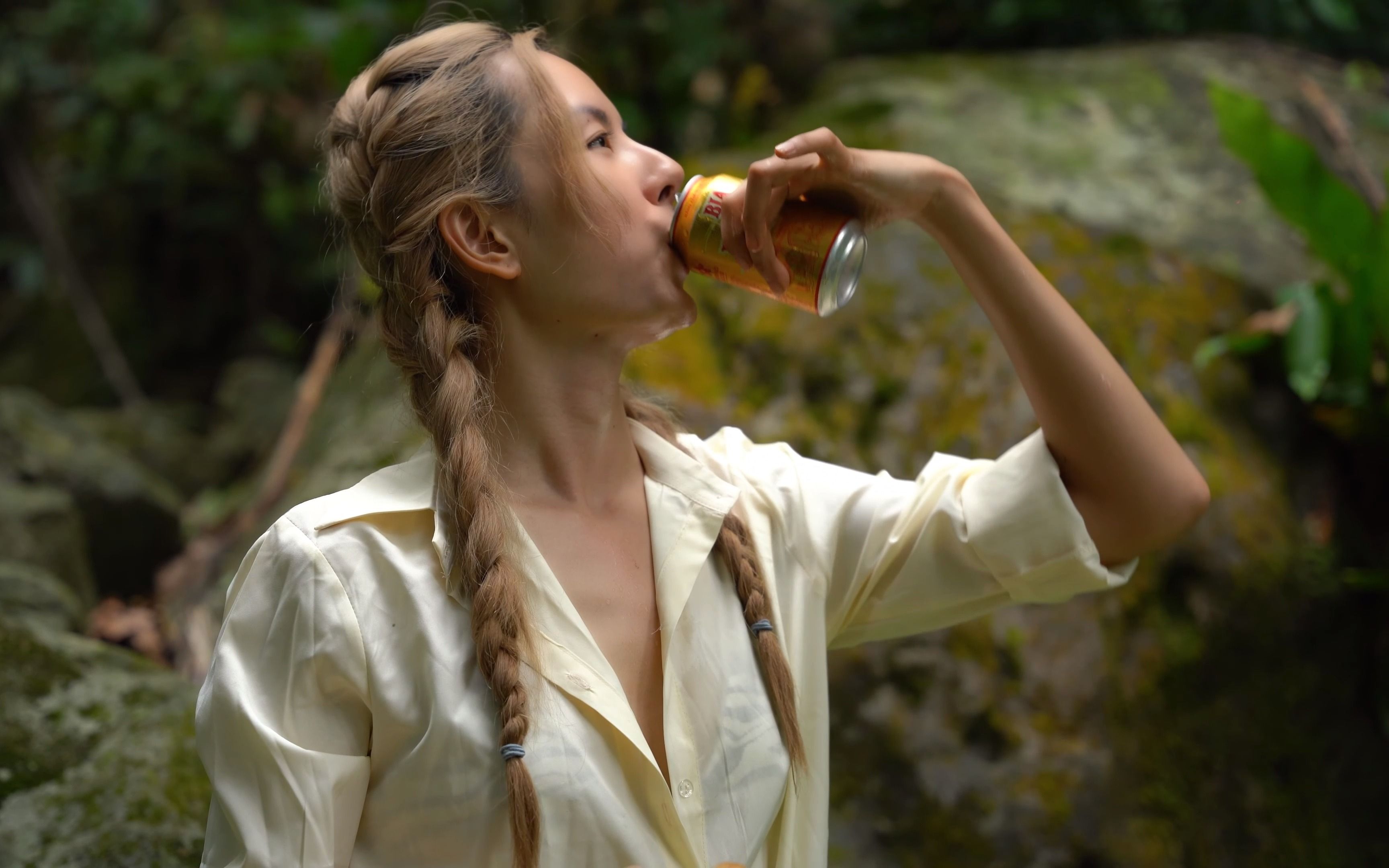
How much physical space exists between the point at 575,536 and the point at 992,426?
54.7 inches

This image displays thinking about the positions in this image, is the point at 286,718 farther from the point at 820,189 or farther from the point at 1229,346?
the point at 1229,346

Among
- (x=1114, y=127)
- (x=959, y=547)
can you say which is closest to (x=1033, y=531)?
(x=959, y=547)

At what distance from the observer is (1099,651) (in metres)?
2.34

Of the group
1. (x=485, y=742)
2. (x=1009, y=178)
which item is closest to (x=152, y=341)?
(x=1009, y=178)

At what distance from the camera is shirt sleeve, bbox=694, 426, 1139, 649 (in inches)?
56.2

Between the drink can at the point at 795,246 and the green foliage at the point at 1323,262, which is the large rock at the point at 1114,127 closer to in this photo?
the green foliage at the point at 1323,262

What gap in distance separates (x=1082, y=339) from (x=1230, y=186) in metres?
2.21

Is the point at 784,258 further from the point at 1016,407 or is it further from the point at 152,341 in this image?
the point at 152,341

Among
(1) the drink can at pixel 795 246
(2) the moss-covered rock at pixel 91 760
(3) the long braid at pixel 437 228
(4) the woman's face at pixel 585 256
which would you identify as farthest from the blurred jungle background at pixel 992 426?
(1) the drink can at pixel 795 246

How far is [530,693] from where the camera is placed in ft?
4.11

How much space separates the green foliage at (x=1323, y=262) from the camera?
261 centimetres

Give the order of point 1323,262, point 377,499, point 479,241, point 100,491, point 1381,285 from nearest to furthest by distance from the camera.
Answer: point 377,499
point 479,241
point 1381,285
point 1323,262
point 100,491

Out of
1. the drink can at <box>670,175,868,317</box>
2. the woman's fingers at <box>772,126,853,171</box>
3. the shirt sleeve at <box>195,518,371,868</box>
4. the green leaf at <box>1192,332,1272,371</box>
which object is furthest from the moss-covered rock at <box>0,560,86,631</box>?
the green leaf at <box>1192,332,1272,371</box>

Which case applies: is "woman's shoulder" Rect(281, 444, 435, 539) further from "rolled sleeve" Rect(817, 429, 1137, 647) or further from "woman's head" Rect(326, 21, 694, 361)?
"rolled sleeve" Rect(817, 429, 1137, 647)
